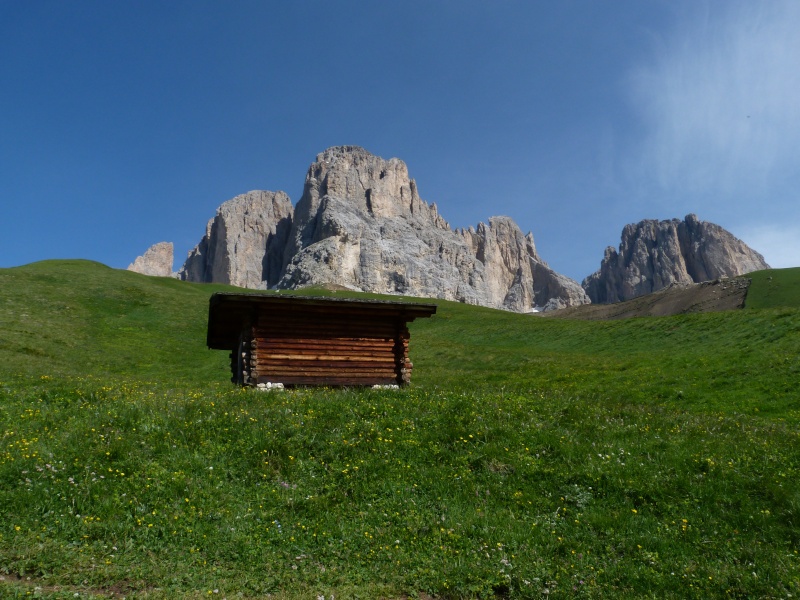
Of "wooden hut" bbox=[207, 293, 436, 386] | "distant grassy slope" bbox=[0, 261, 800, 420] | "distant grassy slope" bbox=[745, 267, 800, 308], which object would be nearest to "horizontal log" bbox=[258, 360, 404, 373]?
"wooden hut" bbox=[207, 293, 436, 386]

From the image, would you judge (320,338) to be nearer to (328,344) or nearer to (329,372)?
(328,344)

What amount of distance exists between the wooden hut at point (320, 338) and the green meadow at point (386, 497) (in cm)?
361

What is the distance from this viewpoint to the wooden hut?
2078cm

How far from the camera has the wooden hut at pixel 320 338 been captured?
68.2 feet

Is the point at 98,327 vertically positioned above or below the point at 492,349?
above

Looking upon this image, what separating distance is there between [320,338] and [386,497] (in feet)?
37.5

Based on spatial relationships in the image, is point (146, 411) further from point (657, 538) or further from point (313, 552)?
point (657, 538)

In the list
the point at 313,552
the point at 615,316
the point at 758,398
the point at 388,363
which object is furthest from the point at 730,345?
the point at 615,316

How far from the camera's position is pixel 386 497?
11.0 metres

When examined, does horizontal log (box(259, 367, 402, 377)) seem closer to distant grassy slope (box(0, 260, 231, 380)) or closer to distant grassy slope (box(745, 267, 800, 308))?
distant grassy slope (box(0, 260, 231, 380))

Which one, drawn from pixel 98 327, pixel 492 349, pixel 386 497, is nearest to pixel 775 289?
pixel 492 349

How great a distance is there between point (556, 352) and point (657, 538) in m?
33.7

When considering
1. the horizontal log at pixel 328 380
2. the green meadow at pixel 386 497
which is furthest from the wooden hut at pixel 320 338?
the green meadow at pixel 386 497

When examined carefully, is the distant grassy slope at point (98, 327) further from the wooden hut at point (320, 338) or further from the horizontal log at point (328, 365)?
the horizontal log at point (328, 365)
